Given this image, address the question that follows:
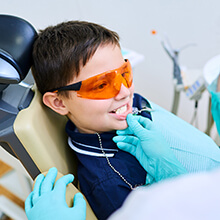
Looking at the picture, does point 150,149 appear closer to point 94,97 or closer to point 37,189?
point 94,97

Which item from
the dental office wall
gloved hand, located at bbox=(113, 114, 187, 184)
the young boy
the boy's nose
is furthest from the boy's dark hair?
the dental office wall

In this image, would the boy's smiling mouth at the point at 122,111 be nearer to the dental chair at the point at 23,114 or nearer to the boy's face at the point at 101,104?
the boy's face at the point at 101,104

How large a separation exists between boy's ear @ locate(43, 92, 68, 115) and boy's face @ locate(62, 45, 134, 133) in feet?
0.06

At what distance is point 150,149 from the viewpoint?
2.89ft

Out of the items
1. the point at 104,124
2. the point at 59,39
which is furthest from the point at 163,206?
the point at 59,39

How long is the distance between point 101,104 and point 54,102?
0.18 meters

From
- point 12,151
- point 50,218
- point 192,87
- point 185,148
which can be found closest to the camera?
point 50,218

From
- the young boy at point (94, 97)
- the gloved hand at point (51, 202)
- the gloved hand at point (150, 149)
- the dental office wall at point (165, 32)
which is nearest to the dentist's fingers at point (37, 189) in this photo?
Result: the gloved hand at point (51, 202)

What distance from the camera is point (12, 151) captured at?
2.78ft

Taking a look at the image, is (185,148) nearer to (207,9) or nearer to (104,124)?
(104,124)

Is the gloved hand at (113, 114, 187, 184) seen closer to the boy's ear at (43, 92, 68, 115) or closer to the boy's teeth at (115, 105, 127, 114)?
the boy's teeth at (115, 105, 127, 114)

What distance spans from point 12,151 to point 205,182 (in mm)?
696

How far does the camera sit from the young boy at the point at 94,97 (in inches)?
32.4

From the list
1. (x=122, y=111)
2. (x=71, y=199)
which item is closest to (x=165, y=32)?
(x=122, y=111)
